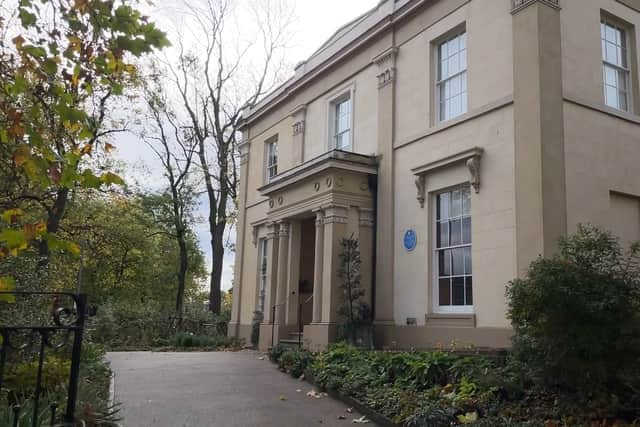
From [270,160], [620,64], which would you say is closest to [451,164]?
[620,64]

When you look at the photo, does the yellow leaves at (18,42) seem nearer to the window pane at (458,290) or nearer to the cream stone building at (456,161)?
the cream stone building at (456,161)

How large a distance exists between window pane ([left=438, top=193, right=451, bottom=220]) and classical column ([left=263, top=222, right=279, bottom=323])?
5.60m

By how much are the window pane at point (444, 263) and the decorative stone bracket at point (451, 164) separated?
1151mm

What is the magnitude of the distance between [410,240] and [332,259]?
6.09ft

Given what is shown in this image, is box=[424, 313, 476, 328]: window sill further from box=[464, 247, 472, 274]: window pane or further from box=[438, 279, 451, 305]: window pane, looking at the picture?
box=[464, 247, 472, 274]: window pane

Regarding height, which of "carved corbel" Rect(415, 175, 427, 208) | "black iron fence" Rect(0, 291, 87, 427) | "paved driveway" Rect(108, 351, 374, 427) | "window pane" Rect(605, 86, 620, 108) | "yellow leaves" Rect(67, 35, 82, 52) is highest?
"window pane" Rect(605, 86, 620, 108)

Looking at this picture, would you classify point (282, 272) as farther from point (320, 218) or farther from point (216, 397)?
point (216, 397)

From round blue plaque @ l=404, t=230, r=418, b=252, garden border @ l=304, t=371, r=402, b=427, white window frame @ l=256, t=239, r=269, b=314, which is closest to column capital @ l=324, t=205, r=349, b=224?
round blue plaque @ l=404, t=230, r=418, b=252

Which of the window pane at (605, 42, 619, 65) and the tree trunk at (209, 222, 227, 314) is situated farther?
the tree trunk at (209, 222, 227, 314)

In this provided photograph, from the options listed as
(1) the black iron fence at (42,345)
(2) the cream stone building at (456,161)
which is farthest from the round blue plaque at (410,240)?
(1) the black iron fence at (42,345)

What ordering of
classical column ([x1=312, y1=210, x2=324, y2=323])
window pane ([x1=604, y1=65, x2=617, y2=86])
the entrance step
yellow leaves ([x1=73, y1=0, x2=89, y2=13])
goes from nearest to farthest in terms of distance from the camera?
yellow leaves ([x1=73, y1=0, x2=89, y2=13])
window pane ([x1=604, y1=65, x2=617, y2=86])
classical column ([x1=312, y1=210, x2=324, y2=323])
the entrance step

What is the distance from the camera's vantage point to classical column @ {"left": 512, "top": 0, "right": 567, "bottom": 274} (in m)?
9.88

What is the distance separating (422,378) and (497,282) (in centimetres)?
316

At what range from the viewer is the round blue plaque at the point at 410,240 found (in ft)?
41.6
